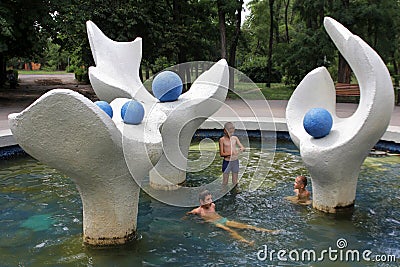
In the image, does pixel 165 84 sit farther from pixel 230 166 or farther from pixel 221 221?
pixel 221 221

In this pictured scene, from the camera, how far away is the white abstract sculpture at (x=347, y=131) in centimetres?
624

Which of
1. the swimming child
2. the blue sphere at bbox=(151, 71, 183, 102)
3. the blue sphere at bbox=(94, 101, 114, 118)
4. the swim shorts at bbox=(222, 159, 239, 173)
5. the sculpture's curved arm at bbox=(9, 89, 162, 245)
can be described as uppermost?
the blue sphere at bbox=(151, 71, 183, 102)

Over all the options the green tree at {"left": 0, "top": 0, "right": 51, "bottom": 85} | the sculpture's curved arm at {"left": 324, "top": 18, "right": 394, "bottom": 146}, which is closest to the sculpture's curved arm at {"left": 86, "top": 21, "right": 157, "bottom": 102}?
the sculpture's curved arm at {"left": 324, "top": 18, "right": 394, "bottom": 146}

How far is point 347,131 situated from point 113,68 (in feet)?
14.5

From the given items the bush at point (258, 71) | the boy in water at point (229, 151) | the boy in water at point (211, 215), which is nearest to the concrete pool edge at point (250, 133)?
the boy in water at point (229, 151)

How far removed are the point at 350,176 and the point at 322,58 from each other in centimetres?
1845

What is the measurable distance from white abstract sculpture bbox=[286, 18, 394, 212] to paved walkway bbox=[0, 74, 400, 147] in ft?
3.51

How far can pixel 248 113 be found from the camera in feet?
46.4

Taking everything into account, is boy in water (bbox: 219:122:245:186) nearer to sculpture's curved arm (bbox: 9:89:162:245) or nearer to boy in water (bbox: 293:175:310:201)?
boy in water (bbox: 293:175:310:201)

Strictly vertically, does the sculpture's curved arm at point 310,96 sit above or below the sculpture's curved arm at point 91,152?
above

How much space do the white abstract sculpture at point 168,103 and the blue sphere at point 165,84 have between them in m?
0.20

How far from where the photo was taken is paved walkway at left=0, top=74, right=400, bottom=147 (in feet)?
36.2

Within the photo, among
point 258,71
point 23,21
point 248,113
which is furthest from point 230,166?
point 258,71

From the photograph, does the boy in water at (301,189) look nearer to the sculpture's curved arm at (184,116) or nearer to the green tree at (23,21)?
the sculpture's curved arm at (184,116)
